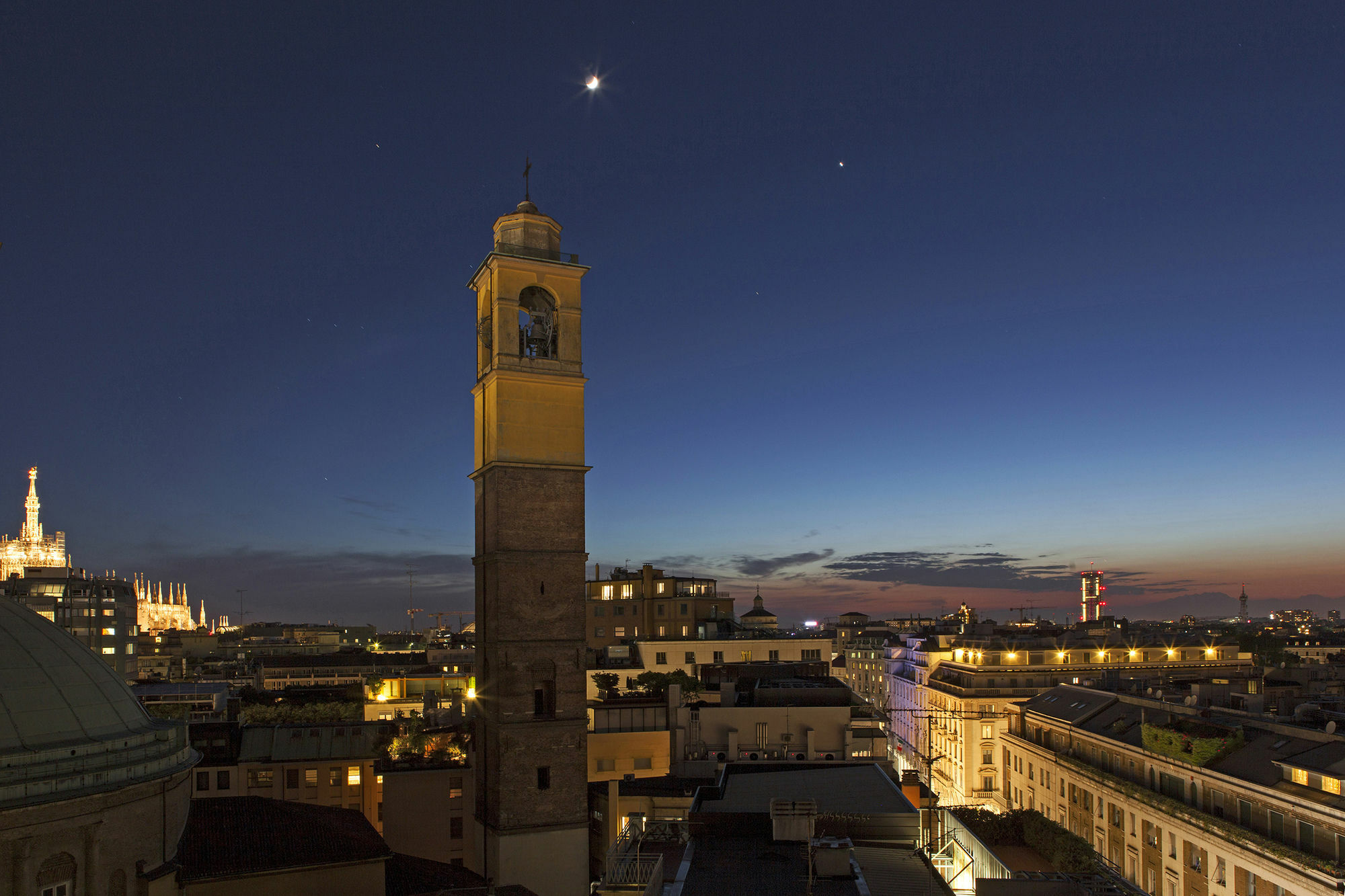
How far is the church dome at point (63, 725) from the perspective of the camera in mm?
24109

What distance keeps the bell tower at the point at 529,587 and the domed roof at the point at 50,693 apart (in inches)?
504

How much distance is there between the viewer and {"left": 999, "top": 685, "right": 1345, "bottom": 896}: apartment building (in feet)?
122

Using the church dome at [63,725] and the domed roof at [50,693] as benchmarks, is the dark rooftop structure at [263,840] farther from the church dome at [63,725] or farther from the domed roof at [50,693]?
the domed roof at [50,693]

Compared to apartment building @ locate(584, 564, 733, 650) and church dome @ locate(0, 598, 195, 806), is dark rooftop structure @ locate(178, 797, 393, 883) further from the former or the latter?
apartment building @ locate(584, 564, 733, 650)

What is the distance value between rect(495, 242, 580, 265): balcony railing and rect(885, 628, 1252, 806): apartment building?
6092 centimetres

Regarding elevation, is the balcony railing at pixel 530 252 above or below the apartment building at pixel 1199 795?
above

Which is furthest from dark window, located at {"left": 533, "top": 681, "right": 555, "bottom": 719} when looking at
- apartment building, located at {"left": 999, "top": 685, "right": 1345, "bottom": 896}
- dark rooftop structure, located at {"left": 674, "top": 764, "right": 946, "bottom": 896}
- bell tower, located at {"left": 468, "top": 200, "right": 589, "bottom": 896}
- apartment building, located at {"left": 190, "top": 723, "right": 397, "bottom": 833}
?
apartment building, located at {"left": 999, "top": 685, "right": 1345, "bottom": 896}

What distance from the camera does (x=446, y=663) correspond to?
128875 millimetres

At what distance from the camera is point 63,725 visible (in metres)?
25.8

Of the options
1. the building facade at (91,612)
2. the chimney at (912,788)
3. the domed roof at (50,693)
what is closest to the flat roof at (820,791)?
the chimney at (912,788)

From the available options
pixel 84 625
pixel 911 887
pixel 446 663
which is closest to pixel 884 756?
pixel 911 887

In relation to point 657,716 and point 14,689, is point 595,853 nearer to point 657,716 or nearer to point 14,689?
point 657,716

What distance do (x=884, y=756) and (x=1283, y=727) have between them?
22266 millimetres

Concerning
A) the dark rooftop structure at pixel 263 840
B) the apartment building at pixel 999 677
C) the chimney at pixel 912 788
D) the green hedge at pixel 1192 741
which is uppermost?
the dark rooftop structure at pixel 263 840
